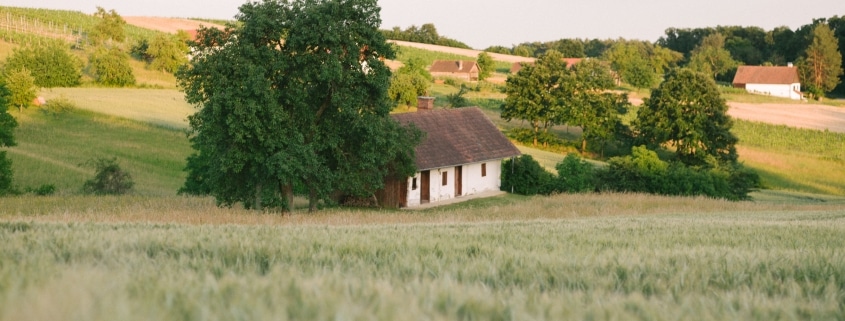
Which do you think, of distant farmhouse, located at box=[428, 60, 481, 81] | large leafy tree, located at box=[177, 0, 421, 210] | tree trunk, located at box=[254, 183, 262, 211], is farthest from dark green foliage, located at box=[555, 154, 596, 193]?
distant farmhouse, located at box=[428, 60, 481, 81]

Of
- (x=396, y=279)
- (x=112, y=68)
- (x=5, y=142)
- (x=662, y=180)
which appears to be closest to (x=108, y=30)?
(x=112, y=68)

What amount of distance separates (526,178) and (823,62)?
325 ft

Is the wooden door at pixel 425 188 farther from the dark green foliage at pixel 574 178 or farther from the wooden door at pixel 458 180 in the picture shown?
the dark green foliage at pixel 574 178

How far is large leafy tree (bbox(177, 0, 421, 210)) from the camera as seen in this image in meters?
28.8

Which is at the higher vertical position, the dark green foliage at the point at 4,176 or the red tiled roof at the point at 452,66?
the red tiled roof at the point at 452,66

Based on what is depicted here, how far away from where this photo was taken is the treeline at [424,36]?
172 m

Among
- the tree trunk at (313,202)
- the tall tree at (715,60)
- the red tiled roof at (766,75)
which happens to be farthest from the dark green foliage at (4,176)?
the tall tree at (715,60)

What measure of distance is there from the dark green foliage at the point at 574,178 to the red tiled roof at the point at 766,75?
95.9m

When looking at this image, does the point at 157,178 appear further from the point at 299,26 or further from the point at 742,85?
the point at 742,85

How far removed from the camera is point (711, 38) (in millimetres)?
160750

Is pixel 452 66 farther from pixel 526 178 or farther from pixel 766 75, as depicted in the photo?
pixel 526 178

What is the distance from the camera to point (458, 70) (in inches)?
5113

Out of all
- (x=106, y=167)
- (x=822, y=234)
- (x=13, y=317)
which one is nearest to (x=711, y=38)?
(x=106, y=167)

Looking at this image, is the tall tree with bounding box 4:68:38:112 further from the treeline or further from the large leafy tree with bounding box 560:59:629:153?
the treeline
